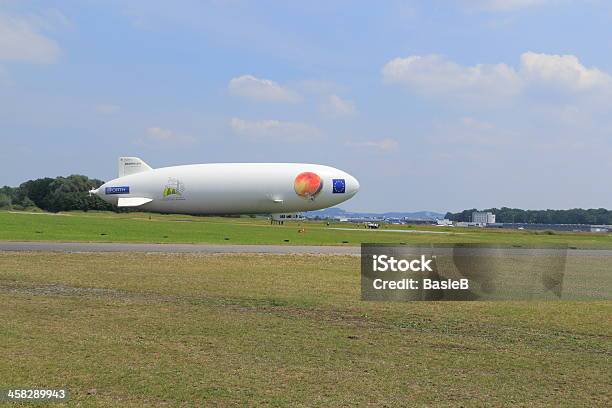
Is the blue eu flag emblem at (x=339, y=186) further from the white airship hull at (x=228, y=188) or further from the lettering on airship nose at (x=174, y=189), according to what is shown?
the lettering on airship nose at (x=174, y=189)

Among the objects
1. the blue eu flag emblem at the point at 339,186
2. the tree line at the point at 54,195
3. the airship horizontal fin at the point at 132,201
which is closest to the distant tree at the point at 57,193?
the tree line at the point at 54,195

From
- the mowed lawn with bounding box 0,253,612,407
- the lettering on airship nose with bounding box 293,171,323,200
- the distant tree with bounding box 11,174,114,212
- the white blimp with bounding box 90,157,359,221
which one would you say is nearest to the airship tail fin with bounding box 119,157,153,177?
the white blimp with bounding box 90,157,359,221

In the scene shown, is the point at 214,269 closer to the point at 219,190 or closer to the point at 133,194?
the point at 219,190

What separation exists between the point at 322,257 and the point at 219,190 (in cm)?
3400

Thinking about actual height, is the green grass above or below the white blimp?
below

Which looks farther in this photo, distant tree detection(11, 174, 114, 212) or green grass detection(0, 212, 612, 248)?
distant tree detection(11, 174, 114, 212)

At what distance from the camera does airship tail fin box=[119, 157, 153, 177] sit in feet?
227

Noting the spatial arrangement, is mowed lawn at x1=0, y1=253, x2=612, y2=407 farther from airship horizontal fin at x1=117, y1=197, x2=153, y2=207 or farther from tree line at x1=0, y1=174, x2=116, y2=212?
tree line at x1=0, y1=174, x2=116, y2=212

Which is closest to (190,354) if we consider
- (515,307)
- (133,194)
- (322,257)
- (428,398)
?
(428,398)

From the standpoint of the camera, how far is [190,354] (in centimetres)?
1020

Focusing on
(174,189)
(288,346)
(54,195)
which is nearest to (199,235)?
(174,189)

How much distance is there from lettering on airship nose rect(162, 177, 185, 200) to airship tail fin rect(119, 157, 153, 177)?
6.36 m

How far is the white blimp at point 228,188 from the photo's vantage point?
64312 mm

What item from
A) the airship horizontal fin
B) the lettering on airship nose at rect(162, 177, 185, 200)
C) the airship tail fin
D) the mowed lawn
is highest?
the airship tail fin
